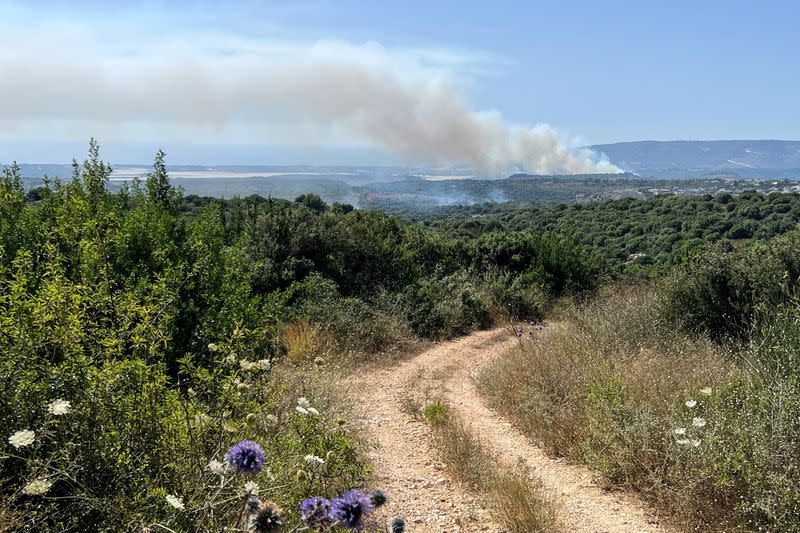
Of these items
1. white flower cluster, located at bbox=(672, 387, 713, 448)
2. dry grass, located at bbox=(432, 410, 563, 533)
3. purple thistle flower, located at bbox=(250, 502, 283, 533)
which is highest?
purple thistle flower, located at bbox=(250, 502, 283, 533)

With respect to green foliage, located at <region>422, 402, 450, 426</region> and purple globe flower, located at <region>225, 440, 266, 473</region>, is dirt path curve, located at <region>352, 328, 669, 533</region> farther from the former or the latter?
purple globe flower, located at <region>225, 440, 266, 473</region>

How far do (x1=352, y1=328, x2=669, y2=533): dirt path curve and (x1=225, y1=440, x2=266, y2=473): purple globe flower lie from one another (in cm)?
231

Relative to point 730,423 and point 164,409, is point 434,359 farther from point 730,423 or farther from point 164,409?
point 164,409

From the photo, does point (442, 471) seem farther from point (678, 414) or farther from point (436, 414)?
point (678, 414)

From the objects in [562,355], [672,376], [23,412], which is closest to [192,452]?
[23,412]

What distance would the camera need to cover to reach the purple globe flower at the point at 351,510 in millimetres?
2354

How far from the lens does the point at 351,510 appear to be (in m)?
2.39

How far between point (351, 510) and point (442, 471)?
10.3ft

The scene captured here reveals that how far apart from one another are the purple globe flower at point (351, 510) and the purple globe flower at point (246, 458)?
0.37 metres

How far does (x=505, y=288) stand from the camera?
48.7ft

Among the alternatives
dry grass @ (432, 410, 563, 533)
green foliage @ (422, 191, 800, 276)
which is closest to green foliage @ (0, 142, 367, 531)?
dry grass @ (432, 410, 563, 533)

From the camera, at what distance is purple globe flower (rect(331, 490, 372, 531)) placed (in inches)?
92.7

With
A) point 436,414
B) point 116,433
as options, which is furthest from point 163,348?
point 436,414

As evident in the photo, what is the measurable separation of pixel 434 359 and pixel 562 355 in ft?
10.0
